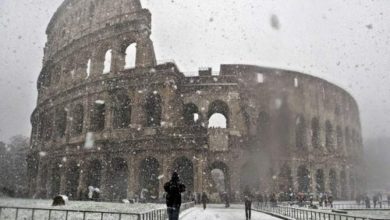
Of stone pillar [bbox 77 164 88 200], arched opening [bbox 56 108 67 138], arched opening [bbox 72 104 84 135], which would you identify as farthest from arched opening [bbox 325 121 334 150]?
arched opening [bbox 56 108 67 138]

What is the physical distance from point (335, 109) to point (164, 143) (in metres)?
16.7

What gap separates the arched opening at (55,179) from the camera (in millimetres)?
26859

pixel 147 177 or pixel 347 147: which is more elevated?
pixel 347 147

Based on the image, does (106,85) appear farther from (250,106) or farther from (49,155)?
(250,106)

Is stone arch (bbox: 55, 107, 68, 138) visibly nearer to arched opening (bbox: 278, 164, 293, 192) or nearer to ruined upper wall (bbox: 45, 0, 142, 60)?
→ ruined upper wall (bbox: 45, 0, 142, 60)

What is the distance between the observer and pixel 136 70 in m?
24.8

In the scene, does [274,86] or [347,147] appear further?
[347,147]

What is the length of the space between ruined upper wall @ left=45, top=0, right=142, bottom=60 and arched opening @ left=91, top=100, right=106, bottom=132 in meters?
5.85

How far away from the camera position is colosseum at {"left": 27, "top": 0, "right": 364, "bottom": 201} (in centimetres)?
2317

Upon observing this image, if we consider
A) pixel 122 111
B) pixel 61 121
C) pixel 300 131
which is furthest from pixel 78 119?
pixel 300 131

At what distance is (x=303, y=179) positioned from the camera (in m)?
27.6

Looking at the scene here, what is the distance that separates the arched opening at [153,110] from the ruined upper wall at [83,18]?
609 cm

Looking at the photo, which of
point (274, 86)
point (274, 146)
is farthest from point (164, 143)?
point (274, 86)

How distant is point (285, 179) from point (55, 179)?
55.9 ft
